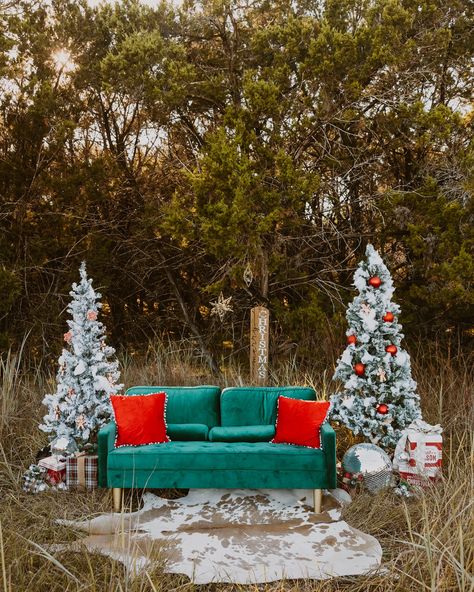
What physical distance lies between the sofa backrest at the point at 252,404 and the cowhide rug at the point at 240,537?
52cm

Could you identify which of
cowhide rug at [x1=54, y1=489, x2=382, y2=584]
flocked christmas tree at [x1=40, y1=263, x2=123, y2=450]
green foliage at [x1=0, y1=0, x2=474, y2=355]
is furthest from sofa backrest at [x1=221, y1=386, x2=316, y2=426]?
green foliage at [x1=0, y1=0, x2=474, y2=355]

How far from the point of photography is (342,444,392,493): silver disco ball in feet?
13.6

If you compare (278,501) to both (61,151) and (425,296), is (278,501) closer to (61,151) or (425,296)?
(425,296)

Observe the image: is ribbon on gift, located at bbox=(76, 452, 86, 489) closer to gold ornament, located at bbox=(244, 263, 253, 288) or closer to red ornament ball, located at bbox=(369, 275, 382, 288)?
red ornament ball, located at bbox=(369, 275, 382, 288)

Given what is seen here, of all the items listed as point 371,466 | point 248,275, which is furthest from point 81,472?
point 248,275

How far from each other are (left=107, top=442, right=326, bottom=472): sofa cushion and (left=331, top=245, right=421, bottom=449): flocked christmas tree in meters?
0.80

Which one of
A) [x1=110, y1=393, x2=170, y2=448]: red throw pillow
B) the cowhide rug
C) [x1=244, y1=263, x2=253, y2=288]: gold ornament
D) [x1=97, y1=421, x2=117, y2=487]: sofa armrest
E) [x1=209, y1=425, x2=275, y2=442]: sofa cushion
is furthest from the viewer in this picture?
[x1=244, y1=263, x2=253, y2=288]: gold ornament

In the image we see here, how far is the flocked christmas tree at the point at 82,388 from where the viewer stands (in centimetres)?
453

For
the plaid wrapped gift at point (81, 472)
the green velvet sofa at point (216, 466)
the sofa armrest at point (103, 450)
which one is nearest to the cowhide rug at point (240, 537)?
the green velvet sofa at point (216, 466)

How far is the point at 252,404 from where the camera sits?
4.68m

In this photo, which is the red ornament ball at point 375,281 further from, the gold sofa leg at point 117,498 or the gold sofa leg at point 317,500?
the gold sofa leg at point 117,498

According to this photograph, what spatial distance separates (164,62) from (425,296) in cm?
378

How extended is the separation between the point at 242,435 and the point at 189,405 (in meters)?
0.49

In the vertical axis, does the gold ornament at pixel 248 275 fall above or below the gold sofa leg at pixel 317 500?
above
